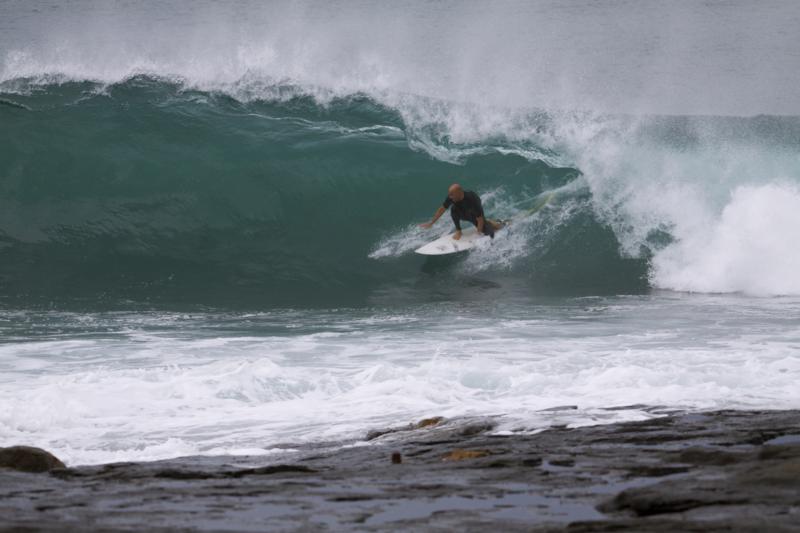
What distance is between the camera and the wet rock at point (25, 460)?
19.3 feet

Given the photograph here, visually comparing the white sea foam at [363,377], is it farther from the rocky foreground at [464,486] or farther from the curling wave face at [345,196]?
the curling wave face at [345,196]

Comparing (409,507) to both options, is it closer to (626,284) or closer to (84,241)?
(626,284)

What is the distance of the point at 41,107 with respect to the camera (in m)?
21.4

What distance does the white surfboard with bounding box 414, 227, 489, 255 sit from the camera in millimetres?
16391

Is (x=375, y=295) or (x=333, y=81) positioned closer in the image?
(x=375, y=295)

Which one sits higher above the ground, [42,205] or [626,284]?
[42,205]

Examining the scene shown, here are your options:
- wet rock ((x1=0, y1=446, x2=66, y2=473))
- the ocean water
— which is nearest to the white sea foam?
the ocean water

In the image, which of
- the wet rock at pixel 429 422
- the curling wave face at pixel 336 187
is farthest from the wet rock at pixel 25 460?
the curling wave face at pixel 336 187

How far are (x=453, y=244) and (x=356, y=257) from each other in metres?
1.79

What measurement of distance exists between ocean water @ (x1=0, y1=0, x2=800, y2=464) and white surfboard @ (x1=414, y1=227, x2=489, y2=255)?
183mm

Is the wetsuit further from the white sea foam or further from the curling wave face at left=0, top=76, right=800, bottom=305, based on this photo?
→ the white sea foam

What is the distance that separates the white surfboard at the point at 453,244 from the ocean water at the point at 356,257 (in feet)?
0.60

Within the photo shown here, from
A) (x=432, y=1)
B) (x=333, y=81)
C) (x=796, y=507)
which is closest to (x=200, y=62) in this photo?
(x=333, y=81)

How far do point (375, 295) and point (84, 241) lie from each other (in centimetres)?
515
